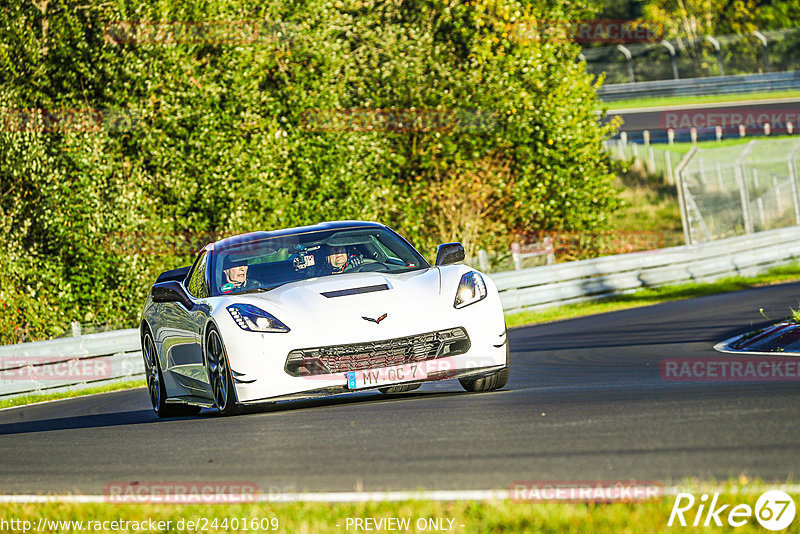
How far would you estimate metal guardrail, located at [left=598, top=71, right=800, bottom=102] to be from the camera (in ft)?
180

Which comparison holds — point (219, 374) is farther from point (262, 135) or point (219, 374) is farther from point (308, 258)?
point (262, 135)

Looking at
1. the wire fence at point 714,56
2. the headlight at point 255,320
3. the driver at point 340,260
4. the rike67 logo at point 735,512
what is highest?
the wire fence at point 714,56

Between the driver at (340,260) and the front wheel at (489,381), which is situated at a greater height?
the driver at (340,260)

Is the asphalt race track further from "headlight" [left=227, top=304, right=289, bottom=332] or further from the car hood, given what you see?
the car hood

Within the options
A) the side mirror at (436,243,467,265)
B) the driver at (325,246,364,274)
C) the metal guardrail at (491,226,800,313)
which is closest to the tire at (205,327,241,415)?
the driver at (325,246,364,274)

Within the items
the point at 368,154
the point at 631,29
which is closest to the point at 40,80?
the point at 368,154

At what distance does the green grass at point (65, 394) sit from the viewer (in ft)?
50.0

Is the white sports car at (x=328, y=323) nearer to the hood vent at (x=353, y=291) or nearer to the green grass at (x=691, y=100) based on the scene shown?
the hood vent at (x=353, y=291)

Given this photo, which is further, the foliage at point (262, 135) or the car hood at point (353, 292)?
the foliage at point (262, 135)

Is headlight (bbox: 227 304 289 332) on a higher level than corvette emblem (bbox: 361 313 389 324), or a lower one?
higher

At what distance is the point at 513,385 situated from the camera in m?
10.0

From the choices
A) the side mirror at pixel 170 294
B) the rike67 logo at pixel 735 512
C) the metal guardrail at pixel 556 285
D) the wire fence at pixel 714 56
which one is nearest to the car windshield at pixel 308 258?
the side mirror at pixel 170 294

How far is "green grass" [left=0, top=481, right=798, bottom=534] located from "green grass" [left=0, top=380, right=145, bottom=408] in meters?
10.1

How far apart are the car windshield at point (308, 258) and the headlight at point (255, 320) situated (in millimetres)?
570
